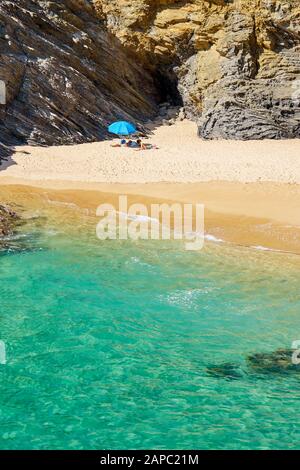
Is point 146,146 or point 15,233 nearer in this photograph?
point 15,233

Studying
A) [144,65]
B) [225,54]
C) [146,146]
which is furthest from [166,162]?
[144,65]

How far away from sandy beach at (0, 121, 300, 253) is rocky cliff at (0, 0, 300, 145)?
1.74 meters

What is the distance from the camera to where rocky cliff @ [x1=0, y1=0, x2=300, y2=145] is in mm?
25641

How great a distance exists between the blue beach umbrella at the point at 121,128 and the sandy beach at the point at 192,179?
0.67 meters

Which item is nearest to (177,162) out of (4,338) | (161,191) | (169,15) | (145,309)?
(161,191)

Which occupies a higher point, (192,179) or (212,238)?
(192,179)

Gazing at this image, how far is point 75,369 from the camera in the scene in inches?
271

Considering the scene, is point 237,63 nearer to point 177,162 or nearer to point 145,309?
point 177,162

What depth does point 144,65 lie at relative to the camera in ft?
100

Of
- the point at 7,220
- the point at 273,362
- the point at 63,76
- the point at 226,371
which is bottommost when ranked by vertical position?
the point at 226,371

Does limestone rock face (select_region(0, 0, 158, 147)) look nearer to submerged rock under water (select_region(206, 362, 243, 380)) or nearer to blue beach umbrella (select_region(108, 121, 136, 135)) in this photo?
blue beach umbrella (select_region(108, 121, 136, 135))

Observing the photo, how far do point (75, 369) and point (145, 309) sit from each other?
2227 mm

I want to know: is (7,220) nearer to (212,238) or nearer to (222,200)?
(212,238)

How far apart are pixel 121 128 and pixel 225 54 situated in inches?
276
